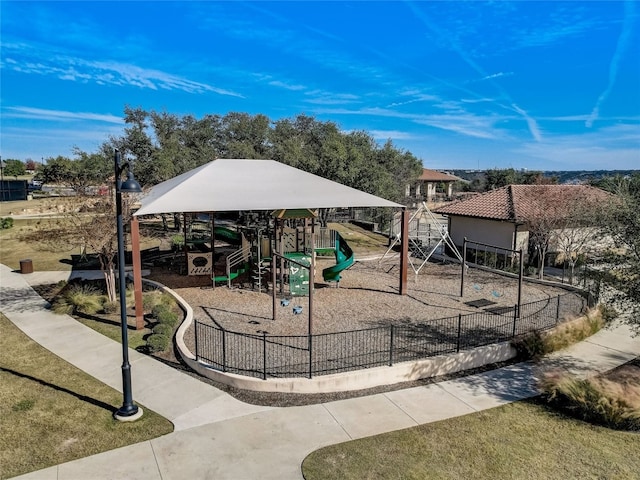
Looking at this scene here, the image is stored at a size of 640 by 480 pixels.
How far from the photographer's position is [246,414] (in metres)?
8.33

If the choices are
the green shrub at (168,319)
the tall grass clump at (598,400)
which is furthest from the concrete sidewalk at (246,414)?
the green shrub at (168,319)

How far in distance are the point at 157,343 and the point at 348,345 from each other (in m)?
4.84

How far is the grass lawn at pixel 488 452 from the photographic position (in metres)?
6.84

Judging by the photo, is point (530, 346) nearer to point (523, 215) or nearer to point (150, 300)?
point (150, 300)

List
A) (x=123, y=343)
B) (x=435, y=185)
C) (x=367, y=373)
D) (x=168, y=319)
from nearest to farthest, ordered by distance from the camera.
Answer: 1. (x=123, y=343)
2. (x=367, y=373)
3. (x=168, y=319)
4. (x=435, y=185)

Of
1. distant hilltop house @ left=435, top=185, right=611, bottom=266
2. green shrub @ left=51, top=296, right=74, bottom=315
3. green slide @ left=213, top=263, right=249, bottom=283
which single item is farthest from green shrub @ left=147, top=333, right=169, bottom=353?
distant hilltop house @ left=435, top=185, right=611, bottom=266

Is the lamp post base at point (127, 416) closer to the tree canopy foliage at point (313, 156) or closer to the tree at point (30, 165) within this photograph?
the tree canopy foliage at point (313, 156)

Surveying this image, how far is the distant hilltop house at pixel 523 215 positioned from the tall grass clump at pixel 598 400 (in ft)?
34.7

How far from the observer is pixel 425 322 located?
44.1 feet

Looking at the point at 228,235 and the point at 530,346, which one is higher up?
the point at 228,235

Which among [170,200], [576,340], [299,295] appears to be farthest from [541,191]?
[170,200]

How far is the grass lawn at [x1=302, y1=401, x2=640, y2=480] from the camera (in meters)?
6.84

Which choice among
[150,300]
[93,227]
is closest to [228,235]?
[150,300]

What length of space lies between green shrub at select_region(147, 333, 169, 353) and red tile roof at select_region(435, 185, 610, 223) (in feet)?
56.4
